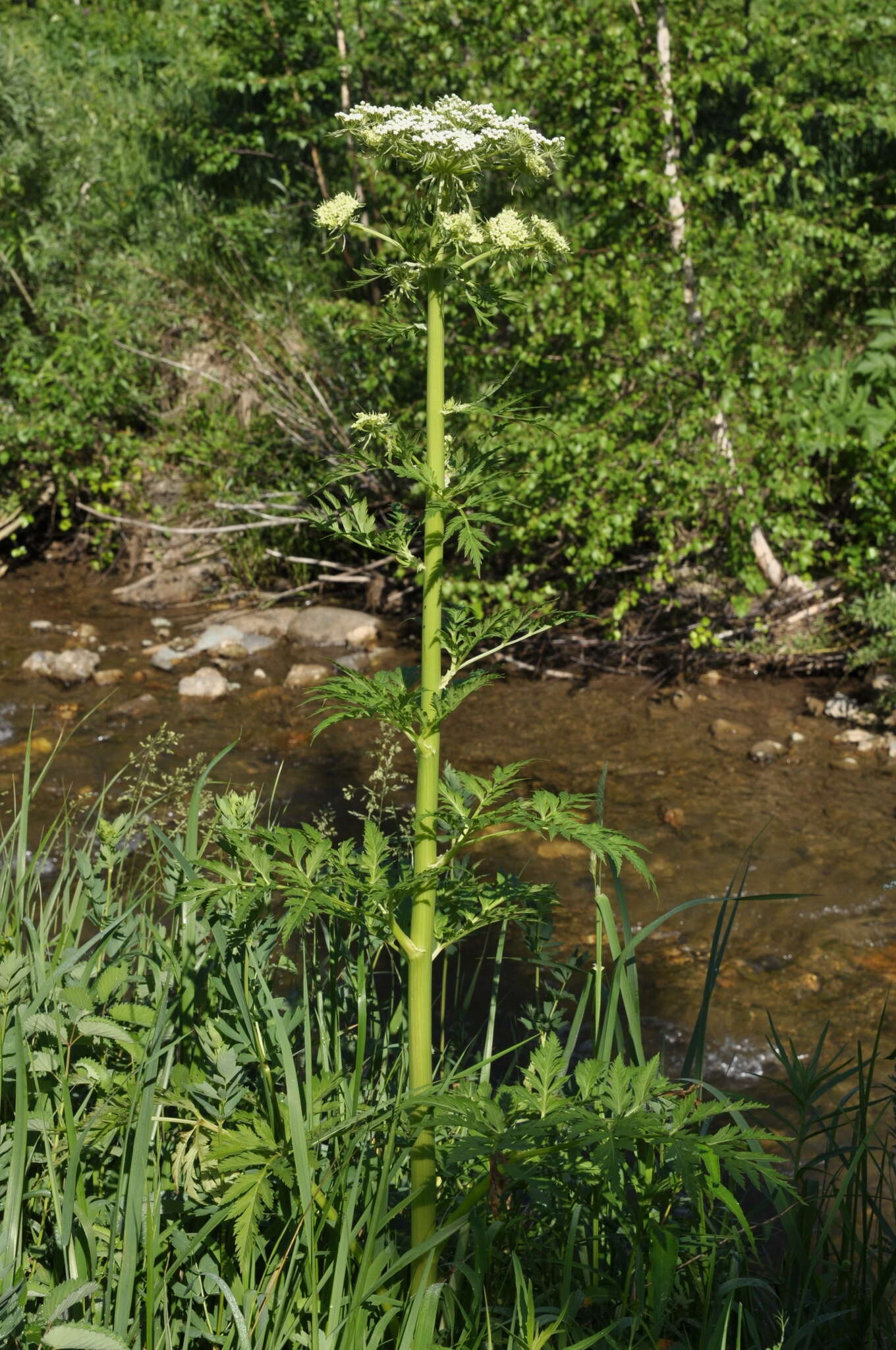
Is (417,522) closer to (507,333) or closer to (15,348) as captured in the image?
(507,333)

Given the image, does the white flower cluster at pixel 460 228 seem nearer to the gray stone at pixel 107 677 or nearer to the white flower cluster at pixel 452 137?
the white flower cluster at pixel 452 137

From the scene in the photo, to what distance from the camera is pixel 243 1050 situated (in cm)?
216

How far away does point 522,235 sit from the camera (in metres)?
1.80

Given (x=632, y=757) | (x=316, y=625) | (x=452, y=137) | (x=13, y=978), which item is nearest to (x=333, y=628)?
(x=316, y=625)

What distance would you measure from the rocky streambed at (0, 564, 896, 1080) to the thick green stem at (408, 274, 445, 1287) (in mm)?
1478

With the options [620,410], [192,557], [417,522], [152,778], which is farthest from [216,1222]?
[192,557]

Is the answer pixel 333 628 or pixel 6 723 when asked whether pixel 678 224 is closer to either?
pixel 333 628

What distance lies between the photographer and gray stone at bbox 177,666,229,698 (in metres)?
7.24

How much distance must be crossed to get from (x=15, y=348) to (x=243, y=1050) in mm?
7581

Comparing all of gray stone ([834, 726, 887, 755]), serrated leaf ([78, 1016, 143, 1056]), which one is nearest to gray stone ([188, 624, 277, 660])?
gray stone ([834, 726, 887, 755])

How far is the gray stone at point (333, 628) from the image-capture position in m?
A: 8.00

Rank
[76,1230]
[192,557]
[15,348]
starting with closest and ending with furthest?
[76,1230]
[15,348]
[192,557]

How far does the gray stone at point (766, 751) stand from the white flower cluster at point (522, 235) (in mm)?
4623

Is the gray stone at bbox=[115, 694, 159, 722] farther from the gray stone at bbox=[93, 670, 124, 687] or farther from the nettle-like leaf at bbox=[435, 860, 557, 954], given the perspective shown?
the nettle-like leaf at bbox=[435, 860, 557, 954]
